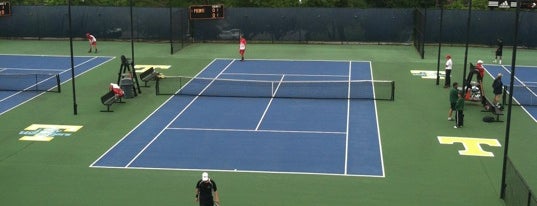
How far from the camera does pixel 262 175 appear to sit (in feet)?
63.8

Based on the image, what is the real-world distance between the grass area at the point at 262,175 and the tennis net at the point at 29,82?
35.5 inches

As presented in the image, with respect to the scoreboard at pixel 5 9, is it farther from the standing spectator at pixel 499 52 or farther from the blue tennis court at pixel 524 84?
the standing spectator at pixel 499 52

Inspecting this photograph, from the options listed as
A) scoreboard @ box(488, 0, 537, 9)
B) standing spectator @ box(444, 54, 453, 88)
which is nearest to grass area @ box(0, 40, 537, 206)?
standing spectator @ box(444, 54, 453, 88)

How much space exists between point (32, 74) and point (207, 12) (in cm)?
1545

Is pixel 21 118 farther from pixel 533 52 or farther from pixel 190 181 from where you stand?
pixel 533 52

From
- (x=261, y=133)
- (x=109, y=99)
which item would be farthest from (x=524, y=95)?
(x=109, y=99)

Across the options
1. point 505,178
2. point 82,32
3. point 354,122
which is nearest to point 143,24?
point 82,32

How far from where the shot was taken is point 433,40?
159 ft

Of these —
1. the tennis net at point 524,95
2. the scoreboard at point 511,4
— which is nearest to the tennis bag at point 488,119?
the tennis net at point 524,95

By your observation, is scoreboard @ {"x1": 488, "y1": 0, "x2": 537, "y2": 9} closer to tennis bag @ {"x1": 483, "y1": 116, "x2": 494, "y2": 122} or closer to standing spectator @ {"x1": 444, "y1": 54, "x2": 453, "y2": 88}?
standing spectator @ {"x1": 444, "y1": 54, "x2": 453, "y2": 88}

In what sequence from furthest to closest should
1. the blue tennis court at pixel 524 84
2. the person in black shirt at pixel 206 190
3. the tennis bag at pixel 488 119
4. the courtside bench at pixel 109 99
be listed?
the blue tennis court at pixel 524 84
the courtside bench at pixel 109 99
the tennis bag at pixel 488 119
the person in black shirt at pixel 206 190

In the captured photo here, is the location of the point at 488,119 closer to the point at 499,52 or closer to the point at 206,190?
the point at 206,190

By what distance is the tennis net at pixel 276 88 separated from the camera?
30.7 m

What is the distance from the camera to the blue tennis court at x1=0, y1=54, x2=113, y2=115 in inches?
1206
